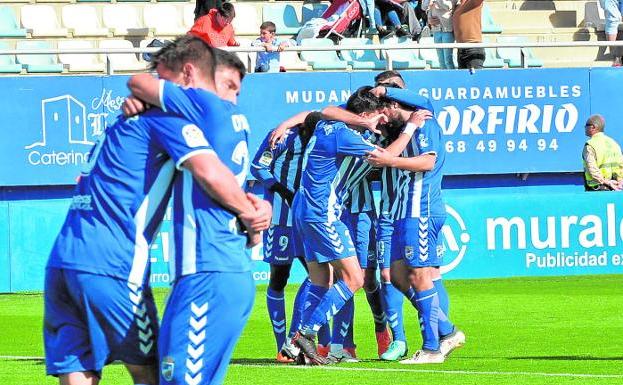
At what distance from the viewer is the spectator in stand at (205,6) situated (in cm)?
2019

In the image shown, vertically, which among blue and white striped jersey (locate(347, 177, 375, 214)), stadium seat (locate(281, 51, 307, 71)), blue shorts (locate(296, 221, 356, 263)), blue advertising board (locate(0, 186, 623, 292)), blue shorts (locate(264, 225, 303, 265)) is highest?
stadium seat (locate(281, 51, 307, 71))

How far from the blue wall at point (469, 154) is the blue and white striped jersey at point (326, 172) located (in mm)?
7718

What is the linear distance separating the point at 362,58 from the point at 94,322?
1637cm

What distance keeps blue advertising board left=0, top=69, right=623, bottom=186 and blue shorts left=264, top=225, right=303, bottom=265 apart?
7.78m

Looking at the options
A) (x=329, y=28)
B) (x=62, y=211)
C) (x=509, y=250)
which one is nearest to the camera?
(x=62, y=211)

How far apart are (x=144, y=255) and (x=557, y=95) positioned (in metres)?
15.7

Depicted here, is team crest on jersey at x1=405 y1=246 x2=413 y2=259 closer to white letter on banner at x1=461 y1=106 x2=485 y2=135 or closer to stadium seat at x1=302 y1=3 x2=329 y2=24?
white letter on banner at x1=461 y1=106 x2=485 y2=135

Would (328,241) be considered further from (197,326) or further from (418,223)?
(197,326)

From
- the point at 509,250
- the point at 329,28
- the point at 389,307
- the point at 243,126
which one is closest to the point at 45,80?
the point at 329,28

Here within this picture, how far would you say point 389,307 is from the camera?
1116 cm

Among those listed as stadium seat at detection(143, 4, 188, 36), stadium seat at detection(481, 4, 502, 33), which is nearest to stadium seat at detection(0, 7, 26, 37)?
stadium seat at detection(143, 4, 188, 36)

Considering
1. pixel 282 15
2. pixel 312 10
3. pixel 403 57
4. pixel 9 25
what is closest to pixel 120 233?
pixel 9 25

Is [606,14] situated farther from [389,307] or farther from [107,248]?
[107,248]

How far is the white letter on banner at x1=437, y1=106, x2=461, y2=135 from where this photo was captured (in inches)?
797
